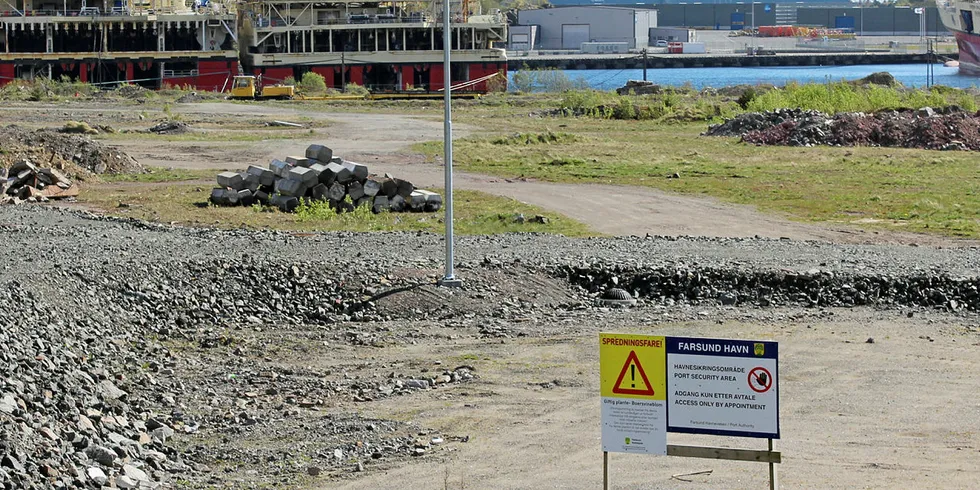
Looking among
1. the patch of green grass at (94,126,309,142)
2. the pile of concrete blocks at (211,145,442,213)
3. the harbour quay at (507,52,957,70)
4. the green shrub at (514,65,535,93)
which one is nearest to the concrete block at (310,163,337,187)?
the pile of concrete blocks at (211,145,442,213)

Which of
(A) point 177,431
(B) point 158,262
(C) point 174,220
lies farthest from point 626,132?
(A) point 177,431

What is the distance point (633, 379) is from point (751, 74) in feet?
438

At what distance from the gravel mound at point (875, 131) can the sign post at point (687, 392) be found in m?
36.0

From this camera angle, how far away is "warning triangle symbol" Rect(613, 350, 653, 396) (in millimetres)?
8781

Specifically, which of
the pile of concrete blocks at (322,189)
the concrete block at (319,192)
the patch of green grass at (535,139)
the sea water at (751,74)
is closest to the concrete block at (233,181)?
the pile of concrete blocks at (322,189)

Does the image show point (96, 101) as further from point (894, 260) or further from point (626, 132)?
point (894, 260)

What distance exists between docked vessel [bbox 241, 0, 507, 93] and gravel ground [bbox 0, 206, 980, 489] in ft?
224

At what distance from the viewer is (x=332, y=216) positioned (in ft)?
87.4

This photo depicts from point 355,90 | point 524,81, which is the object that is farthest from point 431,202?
point 524,81

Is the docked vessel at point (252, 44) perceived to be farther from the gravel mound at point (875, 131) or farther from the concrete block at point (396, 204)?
the concrete block at point (396, 204)

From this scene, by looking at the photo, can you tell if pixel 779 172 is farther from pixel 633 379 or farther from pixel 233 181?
pixel 633 379

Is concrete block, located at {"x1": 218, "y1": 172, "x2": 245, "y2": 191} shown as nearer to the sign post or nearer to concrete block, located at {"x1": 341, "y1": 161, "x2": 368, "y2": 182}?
concrete block, located at {"x1": 341, "y1": 161, "x2": 368, "y2": 182}

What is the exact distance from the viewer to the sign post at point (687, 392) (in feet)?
28.0

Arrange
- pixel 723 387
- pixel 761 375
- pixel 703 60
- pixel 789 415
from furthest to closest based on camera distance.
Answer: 1. pixel 703 60
2. pixel 789 415
3. pixel 723 387
4. pixel 761 375
